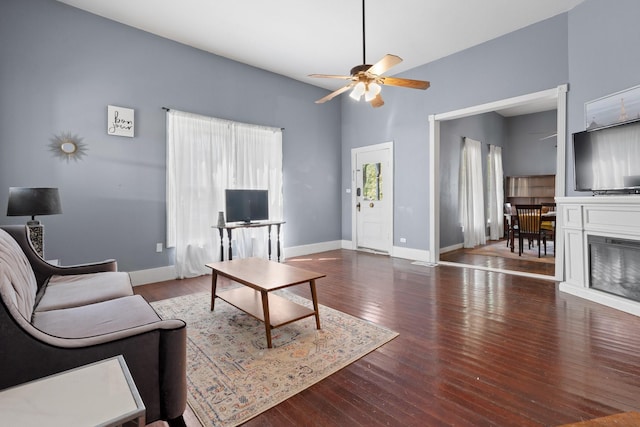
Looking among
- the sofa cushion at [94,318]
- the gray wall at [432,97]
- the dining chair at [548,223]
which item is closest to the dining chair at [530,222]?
the dining chair at [548,223]

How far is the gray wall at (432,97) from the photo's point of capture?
4082mm

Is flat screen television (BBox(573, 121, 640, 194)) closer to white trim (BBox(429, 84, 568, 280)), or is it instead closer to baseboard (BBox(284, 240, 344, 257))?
white trim (BBox(429, 84, 568, 280))

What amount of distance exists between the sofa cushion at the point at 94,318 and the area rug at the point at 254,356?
559 millimetres

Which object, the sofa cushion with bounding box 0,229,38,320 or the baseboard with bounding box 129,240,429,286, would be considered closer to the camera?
the sofa cushion with bounding box 0,229,38,320

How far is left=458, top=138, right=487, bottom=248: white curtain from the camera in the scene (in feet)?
21.9

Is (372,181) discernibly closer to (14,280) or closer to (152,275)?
(152,275)

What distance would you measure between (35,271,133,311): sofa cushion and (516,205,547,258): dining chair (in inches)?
246

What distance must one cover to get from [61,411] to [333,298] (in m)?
2.90

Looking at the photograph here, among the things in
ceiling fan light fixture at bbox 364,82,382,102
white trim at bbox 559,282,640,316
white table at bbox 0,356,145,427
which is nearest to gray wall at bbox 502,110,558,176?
white trim at bbox 559,282,640,316

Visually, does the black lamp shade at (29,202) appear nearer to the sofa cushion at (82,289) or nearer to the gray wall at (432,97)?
the sofa cushion at (82,289)

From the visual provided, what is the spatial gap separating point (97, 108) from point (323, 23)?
9.99ft

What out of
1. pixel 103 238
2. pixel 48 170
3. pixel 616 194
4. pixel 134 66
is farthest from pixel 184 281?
pixel 616 194

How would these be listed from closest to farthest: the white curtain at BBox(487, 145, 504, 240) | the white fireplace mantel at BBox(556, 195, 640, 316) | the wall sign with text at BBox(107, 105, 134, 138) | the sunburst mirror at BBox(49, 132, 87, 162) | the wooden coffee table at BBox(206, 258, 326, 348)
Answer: the wooden coffee table at BBox(206, 258, 326, 348), the white fireplace mantel at BBox(556, 195, 640, 316), the sunburst mirror at BBox(49, 132, 87, 162), the wall sign with text at BBox(107, 105, 134, 138), the white curtain at BBox(487, 145, 504, 240)

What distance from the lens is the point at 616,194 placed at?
11.1 feet
